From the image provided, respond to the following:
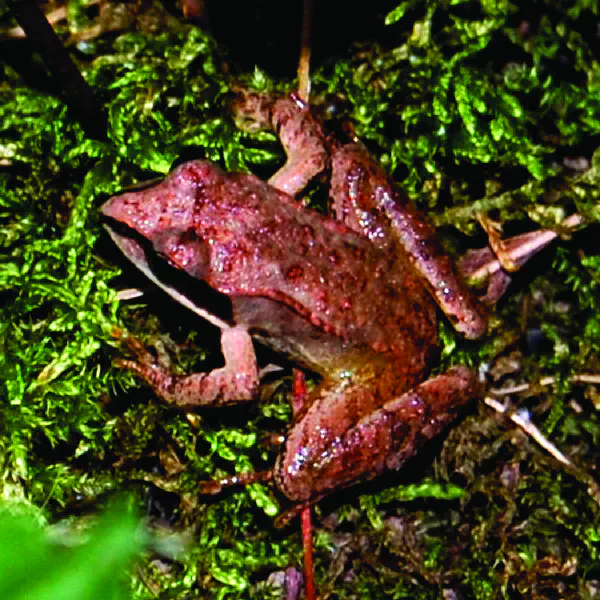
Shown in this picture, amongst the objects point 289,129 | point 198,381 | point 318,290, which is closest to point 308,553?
point 198,381

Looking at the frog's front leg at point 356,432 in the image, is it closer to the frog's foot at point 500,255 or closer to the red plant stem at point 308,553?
the red plant stem at point 308,553

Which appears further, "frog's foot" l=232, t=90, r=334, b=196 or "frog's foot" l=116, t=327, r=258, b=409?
"frog's foot" l=232, t=90, r=334, b=196

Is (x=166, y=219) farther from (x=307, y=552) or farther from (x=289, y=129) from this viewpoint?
(x=307, y=552)

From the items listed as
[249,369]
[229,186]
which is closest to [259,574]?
[249,369]

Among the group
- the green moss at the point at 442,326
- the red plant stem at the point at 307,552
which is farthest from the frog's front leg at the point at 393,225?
the red plant stem at the point at 307,552

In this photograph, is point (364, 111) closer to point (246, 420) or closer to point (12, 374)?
point (246, 420)

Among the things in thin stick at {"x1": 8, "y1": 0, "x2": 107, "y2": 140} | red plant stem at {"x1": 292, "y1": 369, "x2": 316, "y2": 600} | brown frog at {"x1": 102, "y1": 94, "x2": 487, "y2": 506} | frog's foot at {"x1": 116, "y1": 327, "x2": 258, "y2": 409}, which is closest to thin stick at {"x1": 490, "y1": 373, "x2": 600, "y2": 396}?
brown frog at {"x1": 102, "y1": 94, "x2": 487, "y2": 506}

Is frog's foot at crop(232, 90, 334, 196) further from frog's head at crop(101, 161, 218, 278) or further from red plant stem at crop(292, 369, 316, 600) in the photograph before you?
red plant stem at crop(292, 369, 316, 600)
